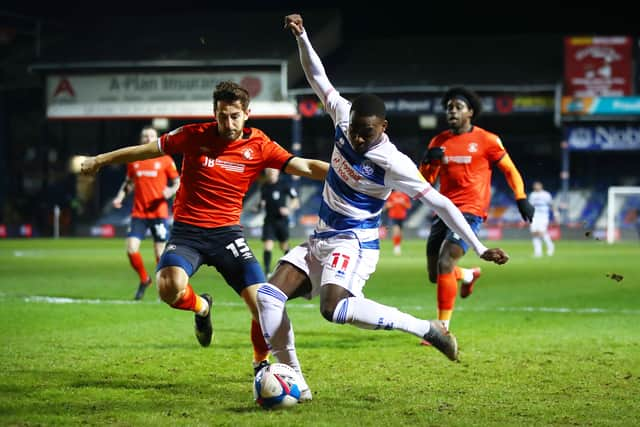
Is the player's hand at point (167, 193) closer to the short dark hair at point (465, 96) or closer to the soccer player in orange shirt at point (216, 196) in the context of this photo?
the short dark hair at point (465, 96)

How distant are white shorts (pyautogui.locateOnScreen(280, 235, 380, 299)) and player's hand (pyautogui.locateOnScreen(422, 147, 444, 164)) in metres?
3.16

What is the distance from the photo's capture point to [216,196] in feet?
25.5

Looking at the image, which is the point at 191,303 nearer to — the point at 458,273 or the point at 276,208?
the point at 458,273

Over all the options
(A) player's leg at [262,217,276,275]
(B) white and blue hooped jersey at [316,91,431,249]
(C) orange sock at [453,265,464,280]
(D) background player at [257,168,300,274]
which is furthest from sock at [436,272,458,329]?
(D) background player at [257,168,300,274]

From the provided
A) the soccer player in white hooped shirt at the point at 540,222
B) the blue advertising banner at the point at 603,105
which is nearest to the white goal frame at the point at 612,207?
the blue advertising banner at the point at 603,105

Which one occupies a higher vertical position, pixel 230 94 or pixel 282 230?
pixel 230 94

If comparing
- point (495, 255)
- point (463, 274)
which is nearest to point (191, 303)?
point (495, 255)

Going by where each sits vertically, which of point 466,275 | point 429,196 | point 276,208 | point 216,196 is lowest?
point 276,208

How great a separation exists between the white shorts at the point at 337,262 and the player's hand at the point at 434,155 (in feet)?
10.4

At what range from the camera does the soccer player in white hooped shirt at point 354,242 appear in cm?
645

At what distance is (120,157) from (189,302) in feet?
4.86

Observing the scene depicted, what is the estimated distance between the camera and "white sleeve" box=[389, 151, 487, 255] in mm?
6375

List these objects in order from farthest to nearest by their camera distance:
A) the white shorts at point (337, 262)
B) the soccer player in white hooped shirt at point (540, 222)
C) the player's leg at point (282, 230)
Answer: the soccer player in white hooped shirt at point (540, 222)
the player's leg at point (282, 230)
the white shorts at point (337, 262)

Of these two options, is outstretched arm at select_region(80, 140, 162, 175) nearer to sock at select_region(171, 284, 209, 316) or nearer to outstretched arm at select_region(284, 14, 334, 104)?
sock at select_region(171, 284, 209, 316)
